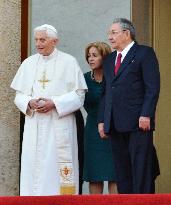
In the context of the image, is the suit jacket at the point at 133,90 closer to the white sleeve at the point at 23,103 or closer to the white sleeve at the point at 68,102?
the white sleeve at the point at 68,102

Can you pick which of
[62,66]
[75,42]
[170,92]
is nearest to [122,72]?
[62,66]

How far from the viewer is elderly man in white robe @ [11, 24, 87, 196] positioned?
31.4 ft

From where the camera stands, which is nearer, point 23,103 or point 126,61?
point 126,61

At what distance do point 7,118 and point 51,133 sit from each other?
2.08ft

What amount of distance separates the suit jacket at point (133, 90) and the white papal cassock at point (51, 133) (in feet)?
1.82

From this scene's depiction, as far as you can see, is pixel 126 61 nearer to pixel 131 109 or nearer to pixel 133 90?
pixel 133 90

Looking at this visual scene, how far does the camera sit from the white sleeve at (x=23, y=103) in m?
9.59

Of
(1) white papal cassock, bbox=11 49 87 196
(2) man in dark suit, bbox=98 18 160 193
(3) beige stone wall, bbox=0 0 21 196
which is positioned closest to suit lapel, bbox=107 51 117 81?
(2) man in dark suit, bbox=98 18 160 193

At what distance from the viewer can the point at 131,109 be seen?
9.04 m

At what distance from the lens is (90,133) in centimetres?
991

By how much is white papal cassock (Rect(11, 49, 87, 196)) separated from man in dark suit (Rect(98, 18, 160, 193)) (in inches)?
19.2

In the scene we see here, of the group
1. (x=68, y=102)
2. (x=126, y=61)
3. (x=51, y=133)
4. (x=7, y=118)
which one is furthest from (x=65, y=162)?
(x=126, y=61)

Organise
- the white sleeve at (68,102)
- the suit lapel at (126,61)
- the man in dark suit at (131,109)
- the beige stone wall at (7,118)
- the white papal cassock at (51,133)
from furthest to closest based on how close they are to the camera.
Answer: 1. the beige stone wall at (7,118)
2. the white papal cassock at (51,133)
3. the white sleeve at (68,102)
4. the suit lapel at (126,61)
5. the man in dark suit at (131,109)

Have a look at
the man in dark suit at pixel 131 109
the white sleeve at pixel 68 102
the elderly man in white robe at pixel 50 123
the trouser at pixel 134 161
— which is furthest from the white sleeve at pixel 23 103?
the trouser at pixel 134 161
